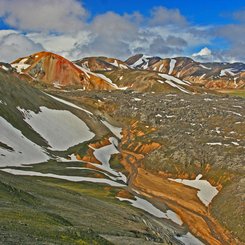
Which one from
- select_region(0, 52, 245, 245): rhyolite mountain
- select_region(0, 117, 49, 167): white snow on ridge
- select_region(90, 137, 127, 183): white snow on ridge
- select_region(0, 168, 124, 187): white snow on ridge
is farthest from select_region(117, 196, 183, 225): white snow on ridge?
select_region(0, 117, 49, 167): white snow on ridge

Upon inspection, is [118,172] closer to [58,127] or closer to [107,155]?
[107,155]

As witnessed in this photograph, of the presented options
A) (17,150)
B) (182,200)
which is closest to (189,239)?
(182,200)

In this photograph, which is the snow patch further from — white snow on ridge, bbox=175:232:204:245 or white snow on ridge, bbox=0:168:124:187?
white snow on ridge, bbox=175:232:204:245

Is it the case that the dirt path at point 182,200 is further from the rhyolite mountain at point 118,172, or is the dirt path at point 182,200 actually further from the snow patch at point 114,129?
A: the snow patch at point 114,129

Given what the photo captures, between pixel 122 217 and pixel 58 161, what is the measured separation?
51.4 meters

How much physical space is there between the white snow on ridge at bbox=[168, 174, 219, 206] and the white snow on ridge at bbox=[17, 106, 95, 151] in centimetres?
4233

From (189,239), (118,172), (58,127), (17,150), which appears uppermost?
(58,127)

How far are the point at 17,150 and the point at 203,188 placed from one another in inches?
1827

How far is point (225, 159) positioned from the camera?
98250mm

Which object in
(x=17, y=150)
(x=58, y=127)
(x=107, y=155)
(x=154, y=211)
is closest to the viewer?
(x=154, y=211)

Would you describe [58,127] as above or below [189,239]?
above

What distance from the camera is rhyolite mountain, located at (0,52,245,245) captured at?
4184 cm

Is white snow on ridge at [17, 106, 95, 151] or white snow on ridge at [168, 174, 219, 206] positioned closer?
white snow on ridge at [168, 174, 219, 206]

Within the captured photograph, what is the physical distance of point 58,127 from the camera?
136 m
